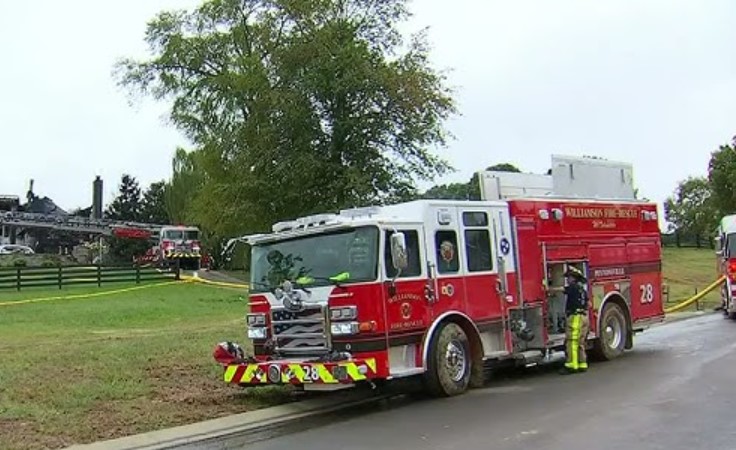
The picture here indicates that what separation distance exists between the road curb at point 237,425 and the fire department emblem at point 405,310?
1436 millimetres

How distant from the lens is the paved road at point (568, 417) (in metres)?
8.23

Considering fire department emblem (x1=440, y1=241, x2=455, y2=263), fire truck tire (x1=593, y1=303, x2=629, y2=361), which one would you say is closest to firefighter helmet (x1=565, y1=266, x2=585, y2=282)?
fire truck tire (x1=593, y1=303, x2=629, y2=361)

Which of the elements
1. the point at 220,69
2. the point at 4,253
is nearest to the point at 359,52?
the point at 220,69

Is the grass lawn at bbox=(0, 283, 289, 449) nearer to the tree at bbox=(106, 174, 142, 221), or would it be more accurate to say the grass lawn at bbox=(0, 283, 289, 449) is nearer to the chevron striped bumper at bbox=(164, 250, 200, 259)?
the chevron striped bumper at bbox=(164, 250, 200, 259)

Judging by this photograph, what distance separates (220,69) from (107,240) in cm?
3281

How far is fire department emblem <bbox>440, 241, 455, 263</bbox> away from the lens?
39.2 feet

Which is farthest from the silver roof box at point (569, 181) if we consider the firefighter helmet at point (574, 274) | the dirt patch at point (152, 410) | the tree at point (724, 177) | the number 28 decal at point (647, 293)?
the tree at point (724, 177)

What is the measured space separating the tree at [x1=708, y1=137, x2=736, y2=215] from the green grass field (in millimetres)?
35804

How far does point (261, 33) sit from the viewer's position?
44562 mm

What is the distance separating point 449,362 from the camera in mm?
11609

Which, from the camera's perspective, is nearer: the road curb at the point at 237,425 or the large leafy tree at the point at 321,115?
the road curb at the point at 237,425

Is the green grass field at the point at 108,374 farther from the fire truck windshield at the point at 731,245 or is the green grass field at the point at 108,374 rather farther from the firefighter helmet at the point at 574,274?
the fire truck windshield at the point at 731,245

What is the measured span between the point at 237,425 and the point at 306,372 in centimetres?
113

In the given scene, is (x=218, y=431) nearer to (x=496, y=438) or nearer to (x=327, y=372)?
(x=327, y=372)
